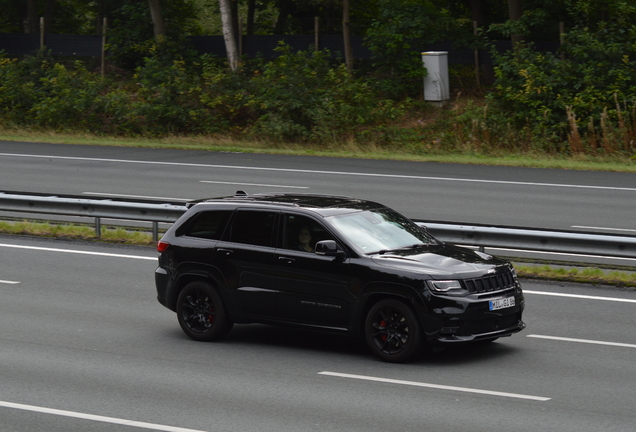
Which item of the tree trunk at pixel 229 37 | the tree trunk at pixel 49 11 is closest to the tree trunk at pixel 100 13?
the tree trunk at pixel 49 11

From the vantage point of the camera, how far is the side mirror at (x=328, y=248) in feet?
30.6

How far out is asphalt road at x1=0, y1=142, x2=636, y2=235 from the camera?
1873 cm

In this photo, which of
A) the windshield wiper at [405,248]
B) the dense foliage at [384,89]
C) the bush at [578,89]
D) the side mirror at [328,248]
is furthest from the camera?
the dense foliage at [384,89]

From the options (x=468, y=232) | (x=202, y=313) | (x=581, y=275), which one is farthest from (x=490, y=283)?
(x=468, y=232)

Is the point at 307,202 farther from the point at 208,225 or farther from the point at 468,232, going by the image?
the point at 468,232

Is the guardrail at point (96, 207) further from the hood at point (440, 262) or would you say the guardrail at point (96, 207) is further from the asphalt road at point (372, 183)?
the hood at point (440, 262)

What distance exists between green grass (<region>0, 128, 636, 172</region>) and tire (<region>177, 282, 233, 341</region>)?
1769 cm

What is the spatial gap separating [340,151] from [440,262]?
2173 centimetres

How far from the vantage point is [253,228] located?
10133mm

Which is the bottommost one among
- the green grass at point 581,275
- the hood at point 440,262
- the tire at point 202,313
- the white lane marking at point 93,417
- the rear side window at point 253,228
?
the white lane marking at point 93,417

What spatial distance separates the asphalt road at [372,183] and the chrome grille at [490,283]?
7.93 metres

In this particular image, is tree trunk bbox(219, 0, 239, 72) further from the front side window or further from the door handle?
the door handle

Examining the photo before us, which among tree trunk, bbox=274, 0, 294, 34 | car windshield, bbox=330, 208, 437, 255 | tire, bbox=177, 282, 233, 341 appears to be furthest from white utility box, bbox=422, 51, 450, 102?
tire, bbox=177, 282, 233, 341

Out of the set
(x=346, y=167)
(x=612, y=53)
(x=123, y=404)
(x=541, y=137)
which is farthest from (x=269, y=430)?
(x=612, y=53)
